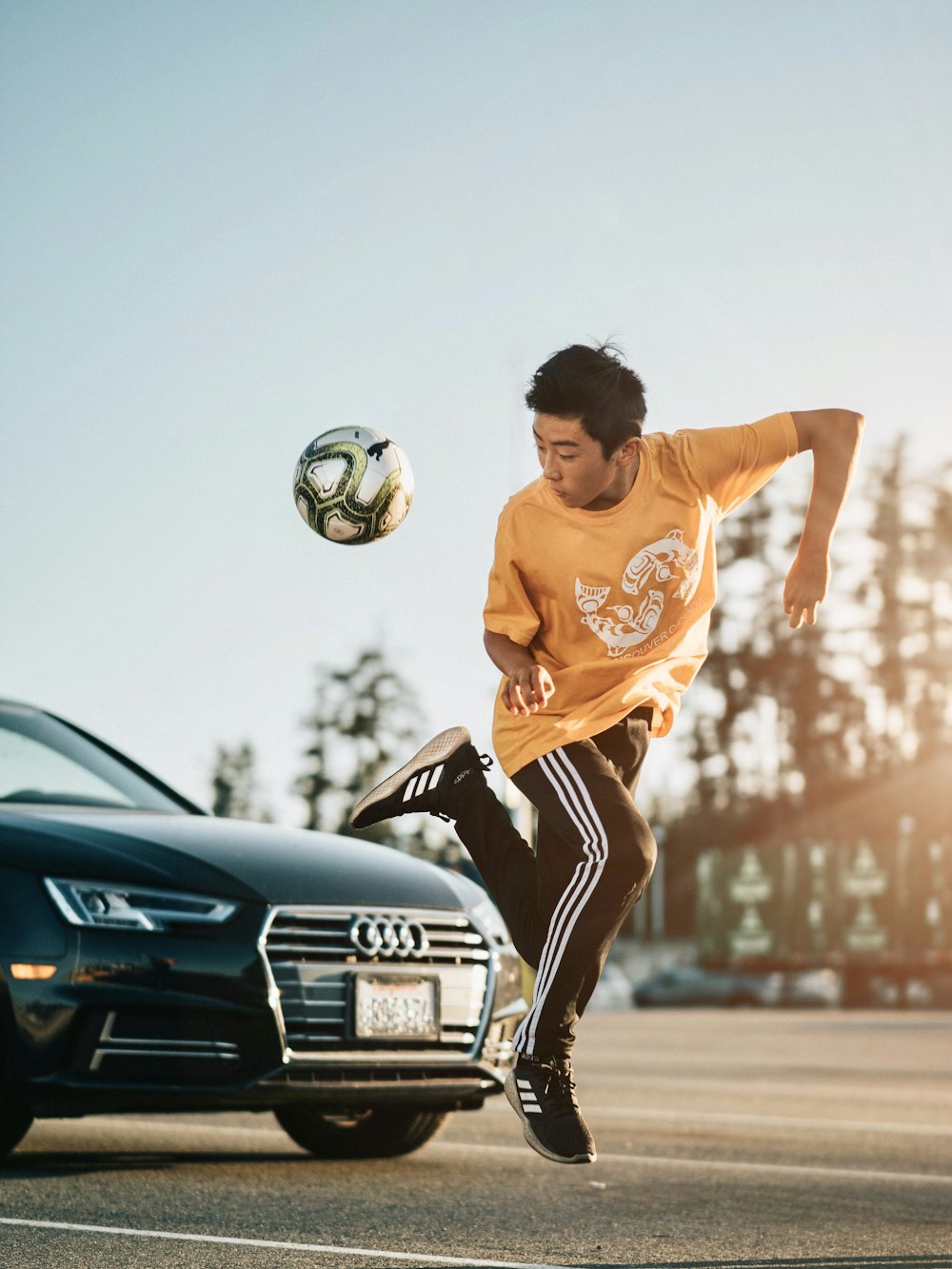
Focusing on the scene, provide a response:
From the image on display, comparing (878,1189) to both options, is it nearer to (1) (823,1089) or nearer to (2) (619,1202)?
(2) (619,1202)

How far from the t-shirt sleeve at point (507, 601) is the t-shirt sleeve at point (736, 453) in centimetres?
52

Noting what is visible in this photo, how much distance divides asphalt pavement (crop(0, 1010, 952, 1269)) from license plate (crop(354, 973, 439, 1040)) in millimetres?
521

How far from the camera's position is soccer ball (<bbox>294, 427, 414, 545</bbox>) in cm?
525

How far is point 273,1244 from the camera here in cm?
512

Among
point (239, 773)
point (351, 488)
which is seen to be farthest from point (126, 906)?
point (239, 773)

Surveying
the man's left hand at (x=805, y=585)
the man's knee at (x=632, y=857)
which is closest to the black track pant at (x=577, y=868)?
the man's knee at (x=632, y=857)

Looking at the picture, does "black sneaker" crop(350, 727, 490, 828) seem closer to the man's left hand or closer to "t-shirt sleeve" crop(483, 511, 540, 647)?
"t-shirt sleeve" crop(483, 511, 540, 647)

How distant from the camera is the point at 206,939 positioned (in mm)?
6223

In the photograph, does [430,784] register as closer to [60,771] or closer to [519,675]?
[519,675]

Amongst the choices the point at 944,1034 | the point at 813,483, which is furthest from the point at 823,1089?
the point at 944,1034

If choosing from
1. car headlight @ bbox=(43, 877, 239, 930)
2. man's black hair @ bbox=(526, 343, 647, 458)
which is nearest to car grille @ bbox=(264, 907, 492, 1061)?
car headlight @ bbox=(43, 877, 239, 930)

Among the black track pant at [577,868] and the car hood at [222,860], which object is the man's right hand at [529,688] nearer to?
the black track pant at [577,868]

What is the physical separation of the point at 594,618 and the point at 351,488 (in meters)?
0.89

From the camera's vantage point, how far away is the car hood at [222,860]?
627 centimetres
